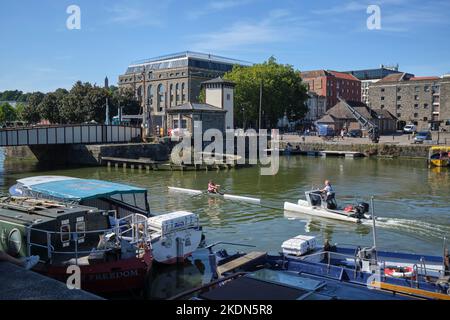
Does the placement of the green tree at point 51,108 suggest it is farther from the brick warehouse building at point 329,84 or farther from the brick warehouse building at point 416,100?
the brick warehouse building at point 329,84

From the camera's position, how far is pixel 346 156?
227ft

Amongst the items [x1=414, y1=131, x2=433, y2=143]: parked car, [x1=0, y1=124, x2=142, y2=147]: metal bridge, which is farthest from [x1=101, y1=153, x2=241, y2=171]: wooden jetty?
[x1=414, y1=131, x2=433, y2=143]: parked car

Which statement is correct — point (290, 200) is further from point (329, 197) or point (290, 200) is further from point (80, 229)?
point (80, 229)

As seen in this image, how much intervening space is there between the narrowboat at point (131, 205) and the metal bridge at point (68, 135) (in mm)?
35993

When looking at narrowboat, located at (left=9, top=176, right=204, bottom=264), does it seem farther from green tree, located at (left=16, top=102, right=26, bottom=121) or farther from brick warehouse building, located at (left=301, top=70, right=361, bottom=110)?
brick warehouse building, located at (left=301, top=70, right=361, bottom=110)

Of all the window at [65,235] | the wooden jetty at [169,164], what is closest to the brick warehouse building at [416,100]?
the wooden jetty at [169,164]

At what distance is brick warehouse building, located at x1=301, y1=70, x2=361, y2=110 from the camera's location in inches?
5517

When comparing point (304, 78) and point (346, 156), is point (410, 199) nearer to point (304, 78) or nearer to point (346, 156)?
point (346, 156)

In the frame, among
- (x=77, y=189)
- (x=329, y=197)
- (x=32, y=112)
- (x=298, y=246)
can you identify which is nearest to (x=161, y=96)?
(x=32, y=112)

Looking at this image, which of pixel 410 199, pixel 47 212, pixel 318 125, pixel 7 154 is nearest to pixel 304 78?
pixel 318 125

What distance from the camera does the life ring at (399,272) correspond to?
15086 millimetres

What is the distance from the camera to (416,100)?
105 metres

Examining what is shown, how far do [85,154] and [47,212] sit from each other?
4636 cm

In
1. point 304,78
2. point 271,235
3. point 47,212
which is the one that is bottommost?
point 271,235
